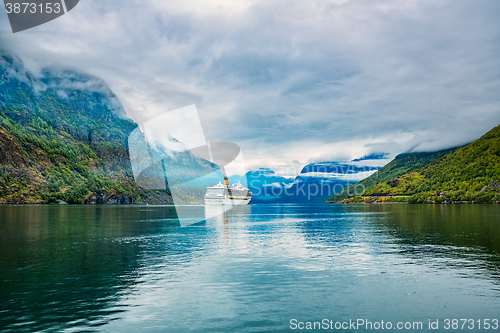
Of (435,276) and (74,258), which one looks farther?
(74,258)

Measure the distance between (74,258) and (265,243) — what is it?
1008 inches

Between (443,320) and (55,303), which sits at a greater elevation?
(55,303)

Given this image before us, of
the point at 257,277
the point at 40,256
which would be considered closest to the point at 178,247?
the point at 40,256

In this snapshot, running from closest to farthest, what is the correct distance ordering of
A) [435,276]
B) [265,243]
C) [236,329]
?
1. [236,329]
2. [435,276]
3. [265,243]

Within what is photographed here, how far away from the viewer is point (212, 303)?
20.9 m

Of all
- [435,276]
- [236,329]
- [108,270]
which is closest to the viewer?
[236,329]

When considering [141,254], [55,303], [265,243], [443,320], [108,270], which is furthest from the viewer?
[265,243]

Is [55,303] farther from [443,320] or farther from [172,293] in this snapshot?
[443,320]

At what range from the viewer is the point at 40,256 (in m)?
34.9

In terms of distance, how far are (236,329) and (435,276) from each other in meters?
19.9

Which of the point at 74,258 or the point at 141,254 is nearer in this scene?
the point at 74,258

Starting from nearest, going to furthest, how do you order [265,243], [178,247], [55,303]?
[55,303] < [178,247] < [265,243]

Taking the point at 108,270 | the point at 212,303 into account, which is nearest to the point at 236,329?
the point at 212,303

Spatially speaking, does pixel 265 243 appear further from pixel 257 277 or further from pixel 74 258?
pixel 74 258
